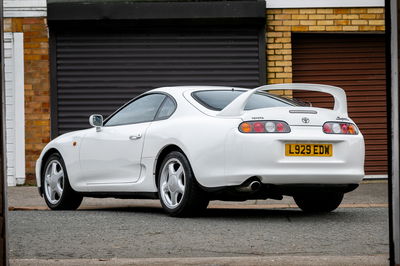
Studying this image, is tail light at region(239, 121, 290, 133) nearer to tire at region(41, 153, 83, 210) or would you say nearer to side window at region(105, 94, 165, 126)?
side window at region(105, 94, 165, 126)

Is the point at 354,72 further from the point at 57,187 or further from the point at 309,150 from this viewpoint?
the point at 309,150

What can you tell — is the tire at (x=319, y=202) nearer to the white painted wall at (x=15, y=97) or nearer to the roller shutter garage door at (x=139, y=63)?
the roller shutter garage door at (x=139, y=63)

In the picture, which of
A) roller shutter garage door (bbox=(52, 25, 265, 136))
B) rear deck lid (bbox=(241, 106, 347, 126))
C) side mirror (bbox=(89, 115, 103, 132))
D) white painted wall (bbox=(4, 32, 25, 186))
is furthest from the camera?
roller shutter garage door (bbox=(52, 25, 265, 136))

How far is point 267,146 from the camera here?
8141mm

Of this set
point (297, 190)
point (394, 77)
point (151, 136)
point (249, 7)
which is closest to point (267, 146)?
point (297, 190)

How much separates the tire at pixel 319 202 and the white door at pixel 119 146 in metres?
1.69

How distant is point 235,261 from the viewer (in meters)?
5.45

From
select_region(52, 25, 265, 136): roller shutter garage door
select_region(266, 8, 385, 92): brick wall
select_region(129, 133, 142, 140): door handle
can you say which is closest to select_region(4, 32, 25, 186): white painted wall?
select_region(52, 25, 265, 136): roller shutter garage door

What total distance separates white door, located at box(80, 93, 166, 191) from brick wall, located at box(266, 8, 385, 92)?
6892mm

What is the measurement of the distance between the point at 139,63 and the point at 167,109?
292 inches

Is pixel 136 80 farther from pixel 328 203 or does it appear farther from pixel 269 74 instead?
pixel 328 203

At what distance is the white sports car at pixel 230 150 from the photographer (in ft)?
26.9

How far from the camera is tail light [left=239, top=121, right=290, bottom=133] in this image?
821cm

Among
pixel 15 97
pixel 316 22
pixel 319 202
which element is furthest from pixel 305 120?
pixel 15 97
